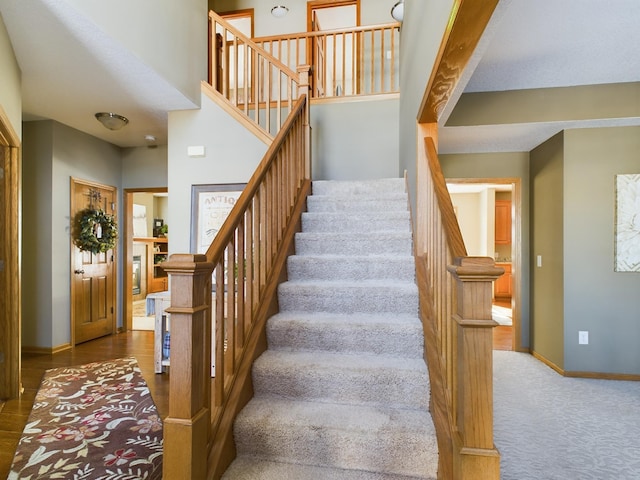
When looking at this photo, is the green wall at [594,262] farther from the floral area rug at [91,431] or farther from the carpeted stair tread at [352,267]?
the floral area rug at [91,431]

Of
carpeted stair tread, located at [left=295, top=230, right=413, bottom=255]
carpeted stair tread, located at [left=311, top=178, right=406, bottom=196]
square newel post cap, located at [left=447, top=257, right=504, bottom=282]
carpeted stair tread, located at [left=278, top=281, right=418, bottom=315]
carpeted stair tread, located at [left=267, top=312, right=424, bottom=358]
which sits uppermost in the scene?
carpeted stair tread, located at [left=311, top=178, right=406, bottom=196]

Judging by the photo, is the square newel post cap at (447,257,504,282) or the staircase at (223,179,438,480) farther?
the staircase at (223,179,438,480)

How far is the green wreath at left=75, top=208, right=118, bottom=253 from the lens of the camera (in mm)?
4328

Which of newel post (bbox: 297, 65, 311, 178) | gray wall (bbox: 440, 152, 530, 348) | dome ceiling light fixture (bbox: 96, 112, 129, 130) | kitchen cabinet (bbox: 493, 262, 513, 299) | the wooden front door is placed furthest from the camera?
kitchen cabinet (bbox: 493, 262, 513, 299)

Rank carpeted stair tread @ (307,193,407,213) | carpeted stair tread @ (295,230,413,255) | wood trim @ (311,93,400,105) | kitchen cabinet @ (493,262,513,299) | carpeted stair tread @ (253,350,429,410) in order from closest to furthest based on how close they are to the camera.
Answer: carpeted stair tread @ (253,350,429,410) < carpeted stair tread @ (295,230,413,255) < carpeted stair tread @ (307,193,407,213) < wood trim @ (311,93,400,105) < kitchen cabinet @ (493,262,513,299)

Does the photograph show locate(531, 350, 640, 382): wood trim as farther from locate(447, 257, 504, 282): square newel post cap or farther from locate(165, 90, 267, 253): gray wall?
locate(165, 90, 267, 253): gray wall

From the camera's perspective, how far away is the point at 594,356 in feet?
11.0

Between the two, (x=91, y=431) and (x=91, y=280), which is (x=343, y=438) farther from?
(x=91, y=280)

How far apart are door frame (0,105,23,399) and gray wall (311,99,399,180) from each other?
273cm

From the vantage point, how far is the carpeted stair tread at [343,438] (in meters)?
1.49

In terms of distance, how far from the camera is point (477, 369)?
1.23 metres

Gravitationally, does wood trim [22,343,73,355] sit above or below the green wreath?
below

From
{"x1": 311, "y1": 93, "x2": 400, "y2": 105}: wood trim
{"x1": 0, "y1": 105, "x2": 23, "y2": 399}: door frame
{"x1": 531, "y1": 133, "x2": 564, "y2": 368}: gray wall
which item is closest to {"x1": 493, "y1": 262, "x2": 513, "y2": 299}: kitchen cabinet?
{"x1": 531, "y1": 133, "x2": 564, "y2": 368}: gray wall

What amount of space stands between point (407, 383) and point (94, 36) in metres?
2.92
